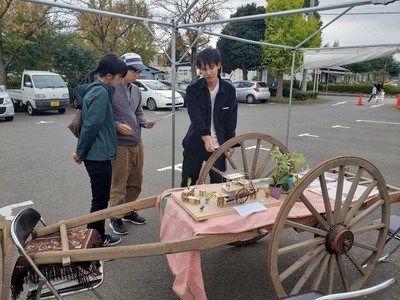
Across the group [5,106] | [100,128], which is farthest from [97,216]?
[5,106]

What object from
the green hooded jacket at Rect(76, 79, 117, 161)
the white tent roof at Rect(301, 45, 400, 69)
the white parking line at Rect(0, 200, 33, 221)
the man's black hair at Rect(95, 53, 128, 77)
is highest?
the white tent roof at Rect(301, 45, 400, 69)

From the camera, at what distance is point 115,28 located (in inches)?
728

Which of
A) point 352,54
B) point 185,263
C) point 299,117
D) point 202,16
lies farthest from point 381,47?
point 202,16

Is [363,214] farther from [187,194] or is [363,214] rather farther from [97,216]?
[97,216]

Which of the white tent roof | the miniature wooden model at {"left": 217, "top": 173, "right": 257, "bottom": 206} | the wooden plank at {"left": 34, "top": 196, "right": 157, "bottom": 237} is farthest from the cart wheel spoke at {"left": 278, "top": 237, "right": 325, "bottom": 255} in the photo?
the white tent roof

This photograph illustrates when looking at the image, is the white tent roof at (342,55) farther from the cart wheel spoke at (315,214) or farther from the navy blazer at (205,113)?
the cart wheel spoke at (315,214)

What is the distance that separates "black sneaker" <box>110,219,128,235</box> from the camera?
11.2 feet

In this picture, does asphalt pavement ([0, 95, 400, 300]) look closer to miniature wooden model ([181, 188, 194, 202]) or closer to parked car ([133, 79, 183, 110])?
miniature wooden model ([181, 188, 194, 202])

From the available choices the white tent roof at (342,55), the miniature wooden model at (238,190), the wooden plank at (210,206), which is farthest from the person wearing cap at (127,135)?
the white tent roof at (342,55)

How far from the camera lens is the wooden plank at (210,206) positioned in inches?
79.8

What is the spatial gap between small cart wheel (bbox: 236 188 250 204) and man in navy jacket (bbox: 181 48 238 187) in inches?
30.0

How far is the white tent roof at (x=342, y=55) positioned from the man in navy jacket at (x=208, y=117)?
368 centimetres

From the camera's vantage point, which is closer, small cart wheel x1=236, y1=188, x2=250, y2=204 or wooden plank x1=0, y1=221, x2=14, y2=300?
wooden plank x1=0, y1=221, x2=14, y2=300

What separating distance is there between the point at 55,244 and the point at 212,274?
4.32 feet
